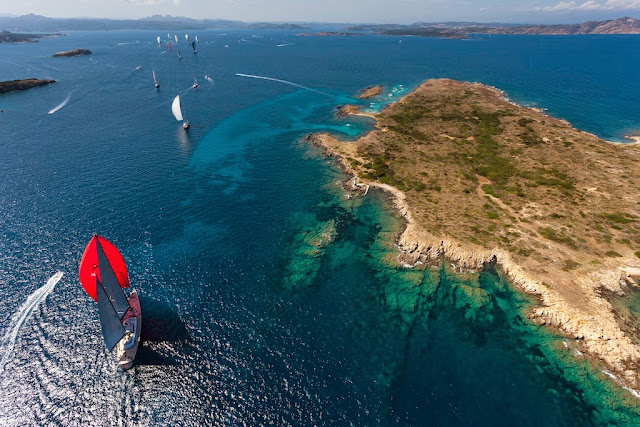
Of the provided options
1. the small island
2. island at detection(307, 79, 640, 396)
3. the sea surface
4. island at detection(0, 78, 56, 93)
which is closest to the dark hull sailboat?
the sea surface

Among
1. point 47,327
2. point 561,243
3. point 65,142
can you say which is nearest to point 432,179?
point 561,243

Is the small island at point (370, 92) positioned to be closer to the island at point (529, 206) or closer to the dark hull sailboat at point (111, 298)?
the island at point (529, 206)

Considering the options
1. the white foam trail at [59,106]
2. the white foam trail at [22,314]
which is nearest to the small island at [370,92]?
the white foam trail at [59,106]

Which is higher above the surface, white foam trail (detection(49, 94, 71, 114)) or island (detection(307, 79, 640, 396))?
white foam trail (detection(49, 94, 71, 114))

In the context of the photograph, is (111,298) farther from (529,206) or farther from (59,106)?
(59,106)

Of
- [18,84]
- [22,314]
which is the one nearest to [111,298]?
[22,314]

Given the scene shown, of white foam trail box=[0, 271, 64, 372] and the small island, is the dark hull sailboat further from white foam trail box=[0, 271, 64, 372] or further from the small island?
the small island

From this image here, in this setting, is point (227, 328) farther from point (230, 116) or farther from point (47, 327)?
point (230, 116)
